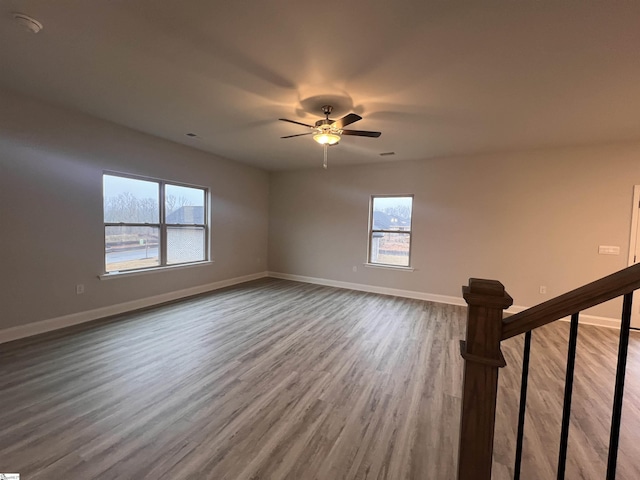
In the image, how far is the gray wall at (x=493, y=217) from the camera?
4188 mm

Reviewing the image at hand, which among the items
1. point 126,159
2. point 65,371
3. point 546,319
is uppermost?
point 126,159

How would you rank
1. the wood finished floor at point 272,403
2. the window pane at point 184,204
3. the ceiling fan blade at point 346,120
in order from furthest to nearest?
1. the window pane at point 184,204
2. the ceiling fan blade at point 346,120
3. the wood finished floor at point 272,403

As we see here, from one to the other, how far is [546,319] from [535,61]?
2299 millimetres

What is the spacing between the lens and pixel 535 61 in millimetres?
2215

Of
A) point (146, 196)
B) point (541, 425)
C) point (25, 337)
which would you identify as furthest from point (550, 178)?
point (25, 337)

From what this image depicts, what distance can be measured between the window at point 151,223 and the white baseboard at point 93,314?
52 cm

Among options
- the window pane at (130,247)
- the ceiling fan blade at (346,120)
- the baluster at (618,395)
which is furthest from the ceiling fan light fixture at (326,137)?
the window pane at (130,247)

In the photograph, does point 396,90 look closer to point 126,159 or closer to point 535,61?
point 535,61

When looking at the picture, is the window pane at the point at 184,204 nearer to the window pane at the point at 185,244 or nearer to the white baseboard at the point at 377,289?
the window pane at the point at 185,244

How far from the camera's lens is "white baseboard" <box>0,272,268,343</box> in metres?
3.20

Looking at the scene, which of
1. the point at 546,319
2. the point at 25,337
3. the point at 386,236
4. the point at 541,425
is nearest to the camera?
the point at 546,319

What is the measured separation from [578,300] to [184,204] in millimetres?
5406

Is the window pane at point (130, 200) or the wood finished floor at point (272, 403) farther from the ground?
the window pane at point (130, 200)

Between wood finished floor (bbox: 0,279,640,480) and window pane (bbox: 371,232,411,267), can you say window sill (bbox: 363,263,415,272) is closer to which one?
window pane (bbox: 371,232,411,267)
